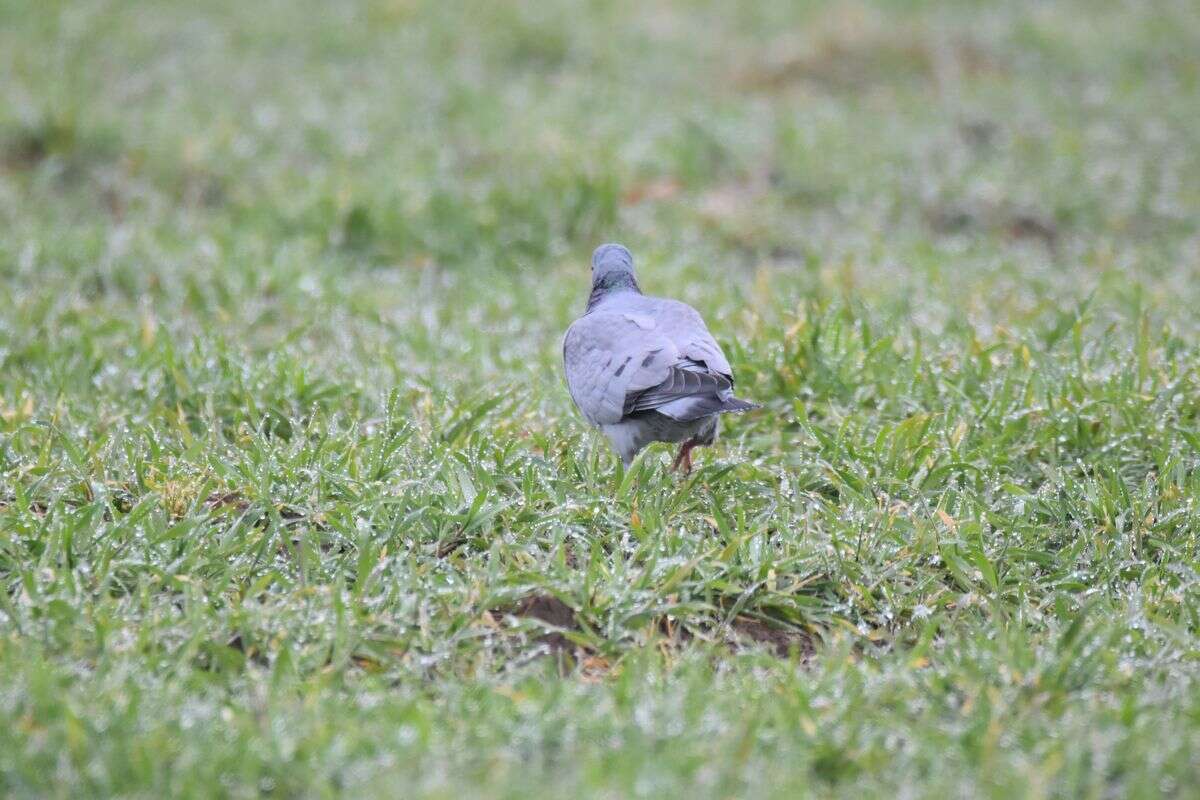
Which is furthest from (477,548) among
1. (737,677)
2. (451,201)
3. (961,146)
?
(961,146)

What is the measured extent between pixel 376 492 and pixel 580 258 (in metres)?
2.81

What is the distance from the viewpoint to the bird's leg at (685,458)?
3842mm

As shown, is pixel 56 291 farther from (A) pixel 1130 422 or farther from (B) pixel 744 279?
(A) pixel 1130 422

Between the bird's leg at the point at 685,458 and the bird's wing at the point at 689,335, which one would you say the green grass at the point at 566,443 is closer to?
the bird's leg at the point at 685,458

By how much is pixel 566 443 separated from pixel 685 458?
0.41 meters

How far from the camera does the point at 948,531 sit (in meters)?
3.56

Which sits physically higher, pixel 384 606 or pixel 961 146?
pixel 961 146

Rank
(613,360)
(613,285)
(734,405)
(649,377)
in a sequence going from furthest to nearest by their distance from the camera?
(613,285) → (613,360) → (649,377) → (734,405)

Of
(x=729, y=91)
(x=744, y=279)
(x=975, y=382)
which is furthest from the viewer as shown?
(x=729, y=91)

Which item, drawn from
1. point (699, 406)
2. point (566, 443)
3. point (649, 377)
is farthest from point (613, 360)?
point (566, 443)

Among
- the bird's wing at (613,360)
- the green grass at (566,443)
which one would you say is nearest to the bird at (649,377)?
the bird's wing at (613,360)

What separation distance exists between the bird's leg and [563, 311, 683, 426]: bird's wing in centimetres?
26

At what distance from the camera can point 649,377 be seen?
11.8 ft

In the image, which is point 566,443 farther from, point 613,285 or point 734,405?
point 734,405
